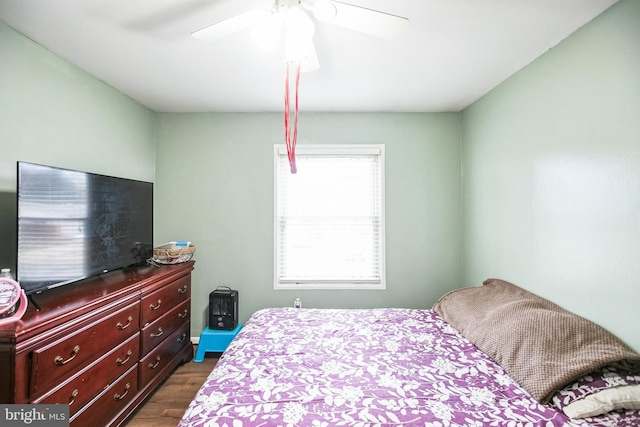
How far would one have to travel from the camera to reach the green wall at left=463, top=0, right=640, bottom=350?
4.91ft

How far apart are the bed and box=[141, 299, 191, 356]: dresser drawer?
747mm

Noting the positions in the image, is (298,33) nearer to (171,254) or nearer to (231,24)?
(231,24)

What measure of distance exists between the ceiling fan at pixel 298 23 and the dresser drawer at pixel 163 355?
226 cm

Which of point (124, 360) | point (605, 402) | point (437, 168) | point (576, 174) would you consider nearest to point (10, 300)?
point (124, 360)

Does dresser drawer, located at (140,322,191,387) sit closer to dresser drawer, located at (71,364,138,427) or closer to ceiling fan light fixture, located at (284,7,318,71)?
dresser drawer, located at (71,364,138,427)

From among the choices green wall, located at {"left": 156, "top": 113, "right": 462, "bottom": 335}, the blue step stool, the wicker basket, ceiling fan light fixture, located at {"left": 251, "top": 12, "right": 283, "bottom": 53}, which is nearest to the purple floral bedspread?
the blue step stool

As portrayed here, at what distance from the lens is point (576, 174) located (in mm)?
1788

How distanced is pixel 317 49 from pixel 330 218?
5.57 feet

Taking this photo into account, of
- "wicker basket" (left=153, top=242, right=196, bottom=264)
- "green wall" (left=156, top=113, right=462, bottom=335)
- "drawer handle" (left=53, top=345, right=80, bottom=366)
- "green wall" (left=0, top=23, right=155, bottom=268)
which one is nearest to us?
"drawer handle" (left=53, top=345, right=80, bottom=366)

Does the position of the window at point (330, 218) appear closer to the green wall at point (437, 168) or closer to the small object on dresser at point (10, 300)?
the green wall at point (437, 168)

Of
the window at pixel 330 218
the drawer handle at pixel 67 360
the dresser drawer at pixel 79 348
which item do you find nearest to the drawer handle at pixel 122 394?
the dresser drawer at pixel 79 348

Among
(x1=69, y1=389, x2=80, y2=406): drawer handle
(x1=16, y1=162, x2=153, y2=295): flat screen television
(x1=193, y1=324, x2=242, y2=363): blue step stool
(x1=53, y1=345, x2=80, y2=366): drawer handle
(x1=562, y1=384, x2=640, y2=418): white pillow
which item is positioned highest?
(x1=16, y1=162, x2=153, y2=295): flat screen television

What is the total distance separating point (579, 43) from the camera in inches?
69.0

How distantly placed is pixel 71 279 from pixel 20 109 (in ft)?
3.56
